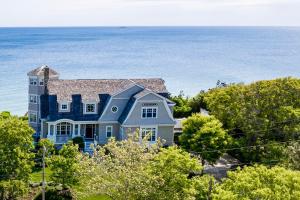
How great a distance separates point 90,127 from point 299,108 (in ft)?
70.5

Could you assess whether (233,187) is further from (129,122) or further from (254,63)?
(254,63)

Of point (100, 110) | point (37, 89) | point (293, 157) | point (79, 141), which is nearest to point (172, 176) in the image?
point (293, 157)

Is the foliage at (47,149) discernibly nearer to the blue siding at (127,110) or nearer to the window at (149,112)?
the blue siding at (127,110)

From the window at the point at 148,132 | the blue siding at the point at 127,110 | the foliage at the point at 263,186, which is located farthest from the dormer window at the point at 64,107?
the foliage at the point at 263,186

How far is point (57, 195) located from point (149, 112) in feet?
52.0

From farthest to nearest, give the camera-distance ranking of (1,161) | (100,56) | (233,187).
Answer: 1. (100,56)
2. (1,161)
3. (233,187)

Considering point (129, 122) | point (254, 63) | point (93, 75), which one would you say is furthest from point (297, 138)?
point (254, 63)

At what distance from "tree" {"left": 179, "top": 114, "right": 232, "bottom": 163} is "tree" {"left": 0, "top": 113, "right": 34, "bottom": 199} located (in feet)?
47.9

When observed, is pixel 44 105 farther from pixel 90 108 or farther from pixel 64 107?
pixel 90 108

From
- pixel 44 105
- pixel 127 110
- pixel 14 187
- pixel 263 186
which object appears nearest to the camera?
pixel 263 186

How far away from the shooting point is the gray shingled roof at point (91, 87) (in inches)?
1964

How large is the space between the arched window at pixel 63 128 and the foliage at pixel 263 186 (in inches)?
1114

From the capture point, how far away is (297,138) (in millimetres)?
43906

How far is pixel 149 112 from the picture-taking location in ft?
164
